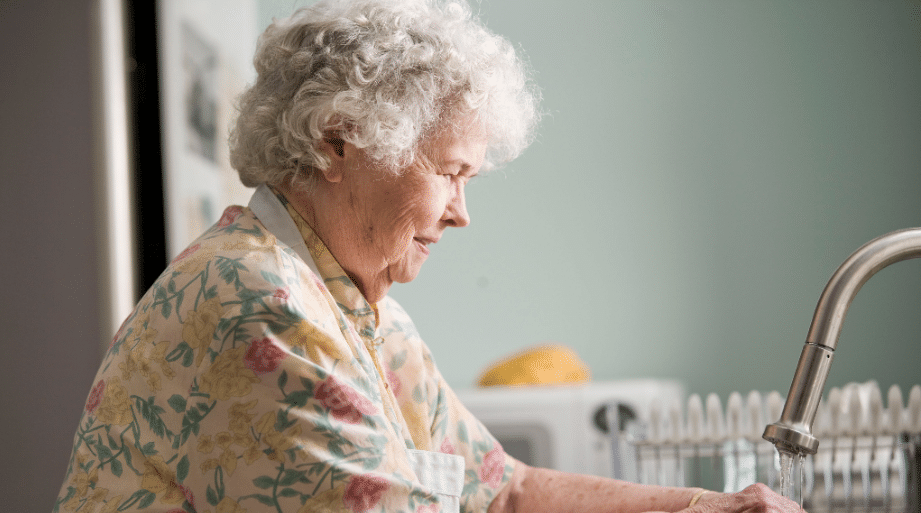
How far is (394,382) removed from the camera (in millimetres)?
1043

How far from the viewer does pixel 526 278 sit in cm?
227

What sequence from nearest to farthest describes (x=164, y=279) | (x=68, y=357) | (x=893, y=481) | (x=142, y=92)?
(x=164, y=279), (x=893, y=481), (x=68, y=357), (x=142, y=92)

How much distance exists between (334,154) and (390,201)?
85 millimetres

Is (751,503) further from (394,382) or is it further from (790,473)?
(394,382)

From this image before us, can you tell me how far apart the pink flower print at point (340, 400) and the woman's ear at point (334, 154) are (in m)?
0.29

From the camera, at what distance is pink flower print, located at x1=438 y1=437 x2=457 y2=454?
3.43 ft

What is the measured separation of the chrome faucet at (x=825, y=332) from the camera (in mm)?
656

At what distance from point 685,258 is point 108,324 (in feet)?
4.92

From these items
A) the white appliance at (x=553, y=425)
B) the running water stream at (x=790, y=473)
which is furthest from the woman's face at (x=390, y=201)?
the white appliance at (x=553, y=425)

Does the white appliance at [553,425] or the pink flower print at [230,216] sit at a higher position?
the pink flower print at [230,216]

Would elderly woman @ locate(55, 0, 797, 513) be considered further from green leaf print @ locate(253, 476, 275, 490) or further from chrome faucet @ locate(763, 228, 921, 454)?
chrome faucet @ locate(763, 228, 921, 454)

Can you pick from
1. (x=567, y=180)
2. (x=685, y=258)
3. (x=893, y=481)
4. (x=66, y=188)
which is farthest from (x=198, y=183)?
(x=893, y=481)

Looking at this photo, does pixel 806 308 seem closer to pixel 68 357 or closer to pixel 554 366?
pixel 554 366

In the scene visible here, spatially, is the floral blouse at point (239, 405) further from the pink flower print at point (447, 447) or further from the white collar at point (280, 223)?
the pink flower print at point (447, 447)
